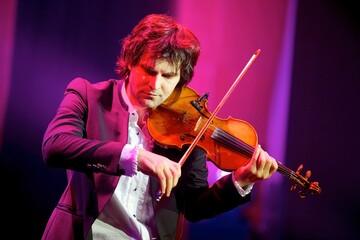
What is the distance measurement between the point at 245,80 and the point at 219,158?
157 cm

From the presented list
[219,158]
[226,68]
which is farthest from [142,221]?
[226,68]

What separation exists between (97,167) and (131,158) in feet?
0.37

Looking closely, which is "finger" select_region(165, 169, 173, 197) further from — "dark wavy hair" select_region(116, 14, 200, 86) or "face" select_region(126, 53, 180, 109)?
"dark wavy hair" select_region(116, 14, 200, 86)

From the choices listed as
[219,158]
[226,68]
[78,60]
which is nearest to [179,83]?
[219,158]

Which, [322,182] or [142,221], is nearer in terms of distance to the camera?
[142,221]

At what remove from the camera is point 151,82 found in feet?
5.23

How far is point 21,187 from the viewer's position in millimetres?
2523

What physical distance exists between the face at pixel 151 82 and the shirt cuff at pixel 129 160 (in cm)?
45

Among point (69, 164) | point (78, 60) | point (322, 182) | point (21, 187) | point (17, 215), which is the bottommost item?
point (17, 215)

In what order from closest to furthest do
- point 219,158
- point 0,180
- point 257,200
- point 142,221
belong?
point 142,221
point 219,158
point 0,180
point 257,200

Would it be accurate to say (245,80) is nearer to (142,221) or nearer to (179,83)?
(179,83)

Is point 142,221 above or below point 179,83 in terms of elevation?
below

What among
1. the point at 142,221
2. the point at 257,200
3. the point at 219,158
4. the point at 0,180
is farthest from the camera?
the point at 257,200

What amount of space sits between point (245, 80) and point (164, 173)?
Answer: 2.18 meters
